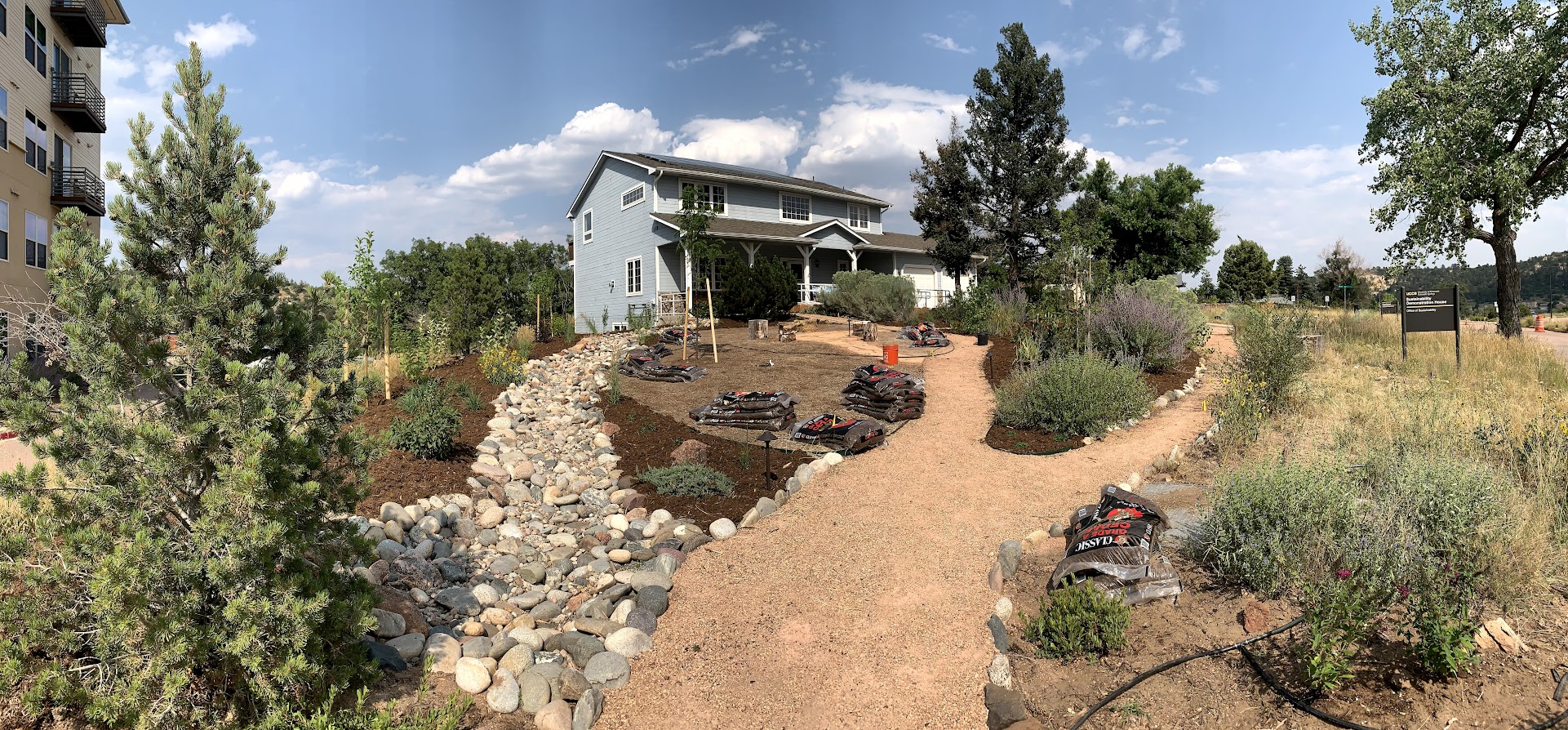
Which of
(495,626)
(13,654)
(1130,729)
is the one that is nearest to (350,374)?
(13,654)

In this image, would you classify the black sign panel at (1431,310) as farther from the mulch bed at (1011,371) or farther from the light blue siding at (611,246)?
the light blue siding at (611,246)

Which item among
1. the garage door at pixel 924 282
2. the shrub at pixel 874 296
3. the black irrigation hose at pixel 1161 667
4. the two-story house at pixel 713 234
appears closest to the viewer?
the black irrigation hose at pixel 1161 667

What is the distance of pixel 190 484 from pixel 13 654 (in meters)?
0.91

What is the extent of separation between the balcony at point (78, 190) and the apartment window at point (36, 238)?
3.60 feet

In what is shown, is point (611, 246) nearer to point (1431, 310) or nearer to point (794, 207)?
point (794, 207)

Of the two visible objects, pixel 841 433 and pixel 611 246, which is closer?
pixel 841 433

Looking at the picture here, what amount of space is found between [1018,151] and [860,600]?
25.8m

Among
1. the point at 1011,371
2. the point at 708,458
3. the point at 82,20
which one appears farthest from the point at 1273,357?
the point at 82,20

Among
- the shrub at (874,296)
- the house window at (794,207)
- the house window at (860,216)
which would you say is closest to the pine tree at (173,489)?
the shrub at (874,296)

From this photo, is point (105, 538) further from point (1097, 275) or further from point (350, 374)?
point (1097, 275)

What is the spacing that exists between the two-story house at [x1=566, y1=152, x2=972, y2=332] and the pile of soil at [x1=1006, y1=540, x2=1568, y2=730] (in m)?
19.0

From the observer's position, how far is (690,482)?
25.8 feet

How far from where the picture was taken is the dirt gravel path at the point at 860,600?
4309 mm

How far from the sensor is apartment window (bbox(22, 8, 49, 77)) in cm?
1955
